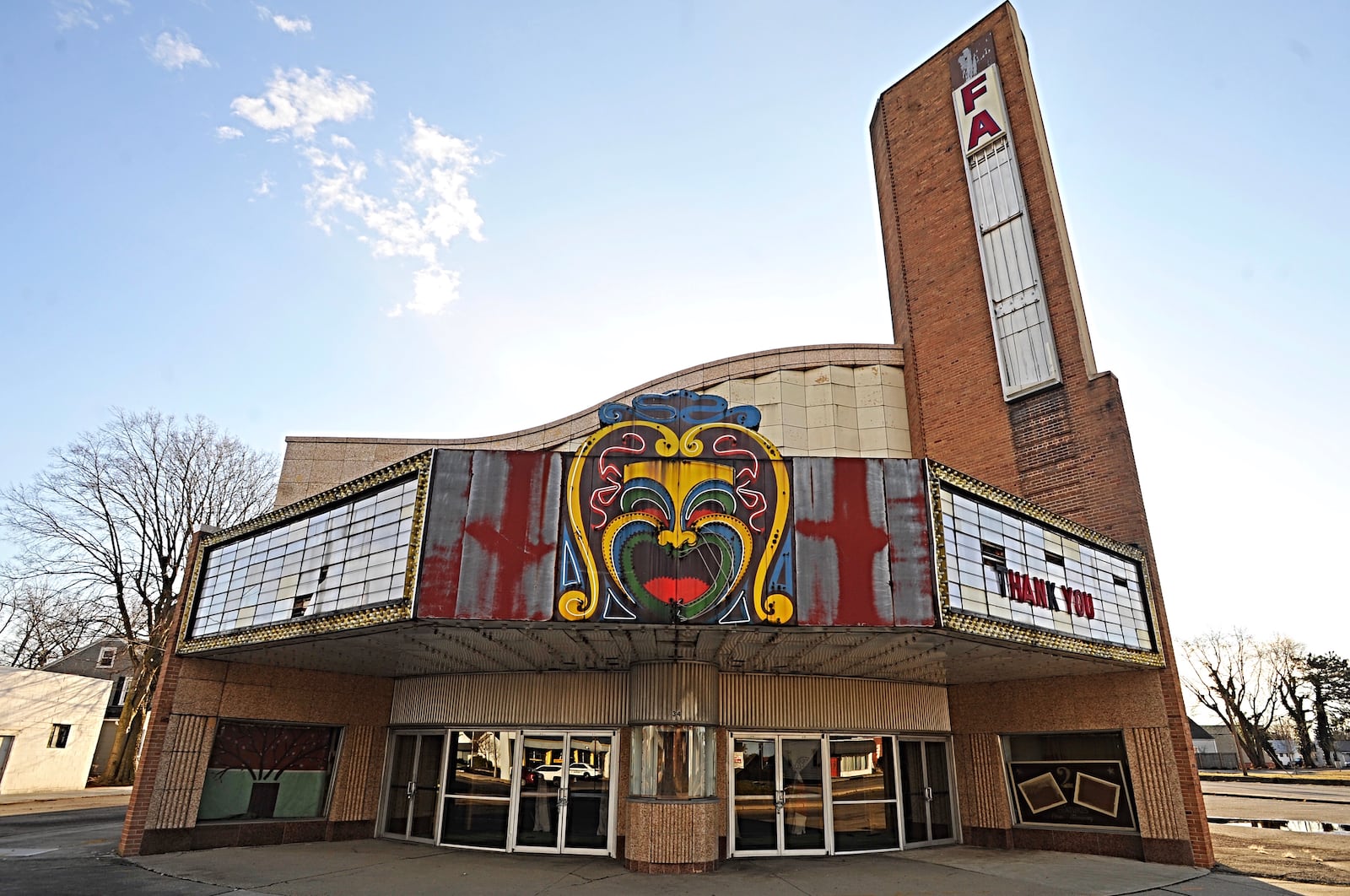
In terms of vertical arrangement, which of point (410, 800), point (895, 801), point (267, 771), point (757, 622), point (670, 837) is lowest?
point (670, 837)

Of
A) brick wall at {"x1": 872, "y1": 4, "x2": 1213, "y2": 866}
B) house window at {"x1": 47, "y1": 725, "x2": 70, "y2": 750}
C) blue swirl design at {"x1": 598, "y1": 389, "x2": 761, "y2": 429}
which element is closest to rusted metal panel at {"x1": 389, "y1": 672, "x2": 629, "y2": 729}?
blue swirl design at {"x1": 598, "y1": 389, "x2": 761, "y2": 429}

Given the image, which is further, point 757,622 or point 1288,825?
point 1288,825

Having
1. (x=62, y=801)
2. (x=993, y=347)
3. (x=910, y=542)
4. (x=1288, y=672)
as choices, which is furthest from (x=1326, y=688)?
(x=62, y=801)

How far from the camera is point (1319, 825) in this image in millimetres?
20375

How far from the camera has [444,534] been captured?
10.6 metres

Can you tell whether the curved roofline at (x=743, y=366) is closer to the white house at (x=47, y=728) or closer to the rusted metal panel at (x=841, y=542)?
the rusted metal panel at (x=841, y=542)

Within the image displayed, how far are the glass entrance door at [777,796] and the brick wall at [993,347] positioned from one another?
4.30m

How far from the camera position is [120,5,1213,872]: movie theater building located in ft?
35.1

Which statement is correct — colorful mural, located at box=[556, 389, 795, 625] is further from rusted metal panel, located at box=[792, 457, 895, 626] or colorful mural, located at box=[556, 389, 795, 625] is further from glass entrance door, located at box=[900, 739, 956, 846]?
glass entrance door, located at box=[900, 739, 956, 846]

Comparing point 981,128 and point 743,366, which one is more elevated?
point 981,128

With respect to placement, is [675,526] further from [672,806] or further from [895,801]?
[895,801]

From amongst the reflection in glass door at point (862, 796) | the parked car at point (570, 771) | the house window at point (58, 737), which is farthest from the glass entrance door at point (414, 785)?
the house window at point (58, 737)

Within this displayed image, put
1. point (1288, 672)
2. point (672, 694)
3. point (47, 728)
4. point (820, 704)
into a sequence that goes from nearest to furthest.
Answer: point (672, 694)
point (820, 704)
point (47, 728)
point (1288, 672)

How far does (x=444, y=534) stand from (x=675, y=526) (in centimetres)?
329
